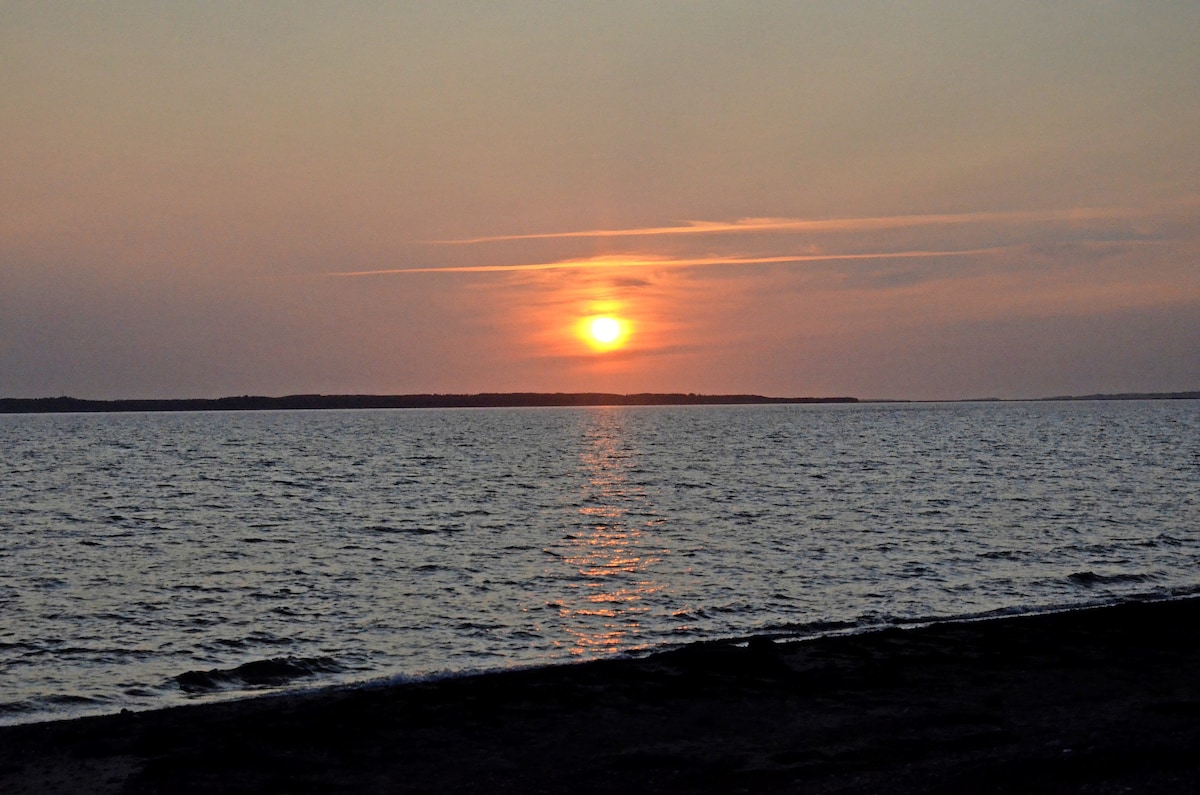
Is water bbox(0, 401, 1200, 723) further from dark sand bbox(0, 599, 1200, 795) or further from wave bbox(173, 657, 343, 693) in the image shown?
dark sand bbox(0, 599, 1200, 795)

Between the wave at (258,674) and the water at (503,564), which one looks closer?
the wave at (258,674)

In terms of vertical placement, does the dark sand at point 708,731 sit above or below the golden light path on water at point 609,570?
above

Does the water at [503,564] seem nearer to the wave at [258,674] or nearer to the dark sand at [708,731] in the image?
the wave at [258,674]

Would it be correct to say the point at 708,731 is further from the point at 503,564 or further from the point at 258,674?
the point at 503,564

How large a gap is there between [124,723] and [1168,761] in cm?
1297

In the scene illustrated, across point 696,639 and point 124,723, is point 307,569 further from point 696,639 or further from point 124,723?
point 124,723

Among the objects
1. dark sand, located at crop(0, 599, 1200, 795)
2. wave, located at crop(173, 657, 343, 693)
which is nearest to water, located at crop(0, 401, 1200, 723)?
wave, located at crop(173, 657, 343, 693)

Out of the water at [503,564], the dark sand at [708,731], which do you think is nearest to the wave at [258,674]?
the water at [503,564]

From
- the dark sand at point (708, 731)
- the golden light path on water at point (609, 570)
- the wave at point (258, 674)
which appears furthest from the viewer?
the golden light path on water at point (609, 570)

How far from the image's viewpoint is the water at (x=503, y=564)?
2220cm

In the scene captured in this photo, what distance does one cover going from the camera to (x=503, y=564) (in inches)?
1357

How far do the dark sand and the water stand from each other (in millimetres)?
4258

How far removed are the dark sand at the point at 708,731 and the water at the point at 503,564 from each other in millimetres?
4258

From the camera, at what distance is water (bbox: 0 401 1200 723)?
22.2 metres
